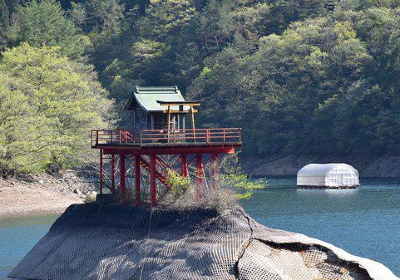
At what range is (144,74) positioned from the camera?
7106 inches

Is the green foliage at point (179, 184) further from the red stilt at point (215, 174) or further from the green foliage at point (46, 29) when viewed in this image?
the green foliage at point (46, 29)

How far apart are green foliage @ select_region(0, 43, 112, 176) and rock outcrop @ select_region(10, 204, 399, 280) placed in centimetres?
4517

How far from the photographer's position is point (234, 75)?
543 ft

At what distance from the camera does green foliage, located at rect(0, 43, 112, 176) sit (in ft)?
332

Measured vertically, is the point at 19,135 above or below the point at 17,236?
above

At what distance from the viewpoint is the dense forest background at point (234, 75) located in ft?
363

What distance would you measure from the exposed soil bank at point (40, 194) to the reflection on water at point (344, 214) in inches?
639

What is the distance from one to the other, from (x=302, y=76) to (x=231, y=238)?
369ft

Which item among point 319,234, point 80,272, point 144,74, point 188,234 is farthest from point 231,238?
point 144,74

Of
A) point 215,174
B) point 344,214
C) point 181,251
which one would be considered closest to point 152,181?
point 215,174

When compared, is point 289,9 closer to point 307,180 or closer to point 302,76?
point 302,76

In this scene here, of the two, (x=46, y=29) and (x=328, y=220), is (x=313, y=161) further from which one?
(x=328, y=220)

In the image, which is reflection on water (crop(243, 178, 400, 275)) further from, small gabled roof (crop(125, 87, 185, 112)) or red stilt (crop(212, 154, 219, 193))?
small gabled roof (crop(125, 87, 185, 112))

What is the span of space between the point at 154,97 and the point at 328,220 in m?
27.7
